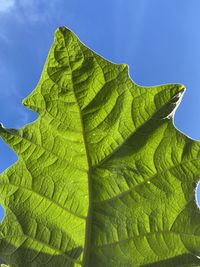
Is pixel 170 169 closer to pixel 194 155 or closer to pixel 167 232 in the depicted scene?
pixel 194 155

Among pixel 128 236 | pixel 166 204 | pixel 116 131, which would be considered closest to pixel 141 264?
pixel 128 236

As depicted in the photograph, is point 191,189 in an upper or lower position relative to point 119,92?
lower

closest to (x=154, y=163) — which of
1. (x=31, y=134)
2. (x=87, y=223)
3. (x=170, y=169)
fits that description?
(x=170, y=169)

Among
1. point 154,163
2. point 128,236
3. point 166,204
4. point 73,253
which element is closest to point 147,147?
point 154,163

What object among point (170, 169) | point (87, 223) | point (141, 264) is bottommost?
point (141, 264)

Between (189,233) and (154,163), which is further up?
(154,163)

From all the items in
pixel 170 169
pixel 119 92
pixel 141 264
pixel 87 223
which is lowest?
pixel 141 264

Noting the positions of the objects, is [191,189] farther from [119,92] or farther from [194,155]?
[119,92]
